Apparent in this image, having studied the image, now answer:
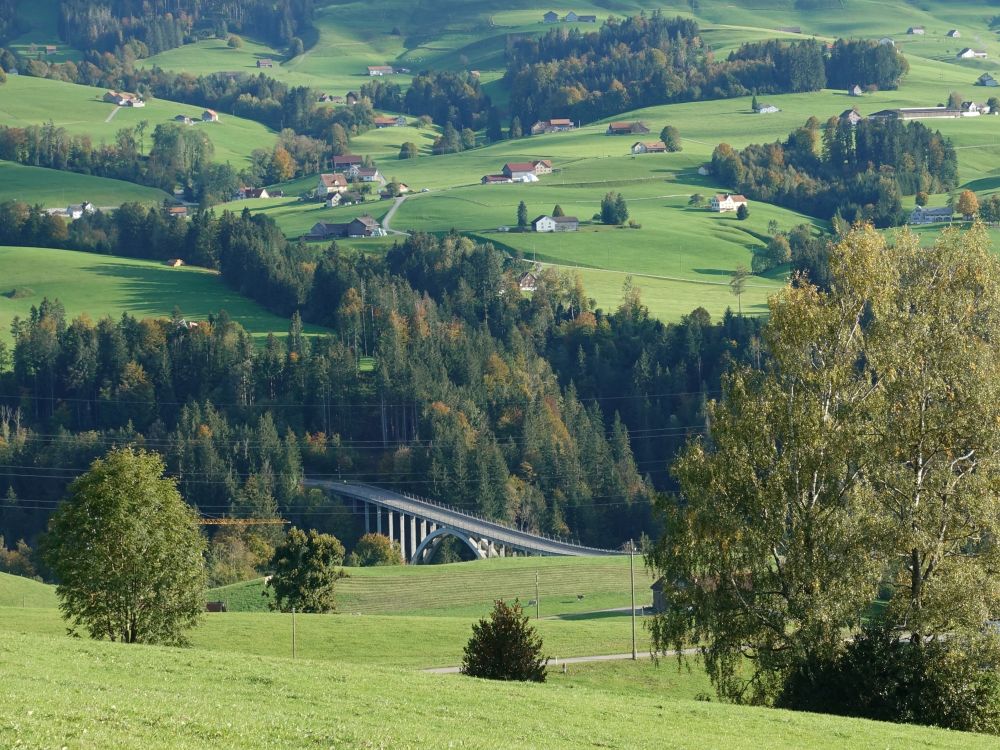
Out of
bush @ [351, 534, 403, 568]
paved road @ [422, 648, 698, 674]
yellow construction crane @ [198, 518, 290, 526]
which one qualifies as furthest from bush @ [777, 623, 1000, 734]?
yellow construction crane @ [198, 518, 290, 526]

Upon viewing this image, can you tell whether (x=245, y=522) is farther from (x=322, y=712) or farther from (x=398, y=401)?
(x=322, y=712)

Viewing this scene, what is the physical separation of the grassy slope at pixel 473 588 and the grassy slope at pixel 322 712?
5804cm

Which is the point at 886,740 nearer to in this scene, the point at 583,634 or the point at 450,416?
the point at 583,634

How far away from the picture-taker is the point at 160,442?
550ft

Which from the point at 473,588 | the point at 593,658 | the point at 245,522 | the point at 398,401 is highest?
the point at 593,658

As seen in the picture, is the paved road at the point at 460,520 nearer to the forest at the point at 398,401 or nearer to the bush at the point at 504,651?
the forest at the point at 398,401

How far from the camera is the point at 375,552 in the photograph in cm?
14375

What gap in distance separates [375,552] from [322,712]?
105224 millimetres

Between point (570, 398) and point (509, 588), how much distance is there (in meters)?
64.1

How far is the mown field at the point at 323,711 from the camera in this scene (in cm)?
3397

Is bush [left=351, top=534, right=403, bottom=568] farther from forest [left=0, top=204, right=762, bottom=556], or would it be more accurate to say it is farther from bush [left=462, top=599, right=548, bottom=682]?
bush [left=462, top=599, right=548, bottom=682]

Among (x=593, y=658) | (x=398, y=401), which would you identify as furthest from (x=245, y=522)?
(x=593, y=658)

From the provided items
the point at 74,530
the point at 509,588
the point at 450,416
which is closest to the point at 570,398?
the point at 450,416

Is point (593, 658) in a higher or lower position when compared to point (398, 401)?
higher
